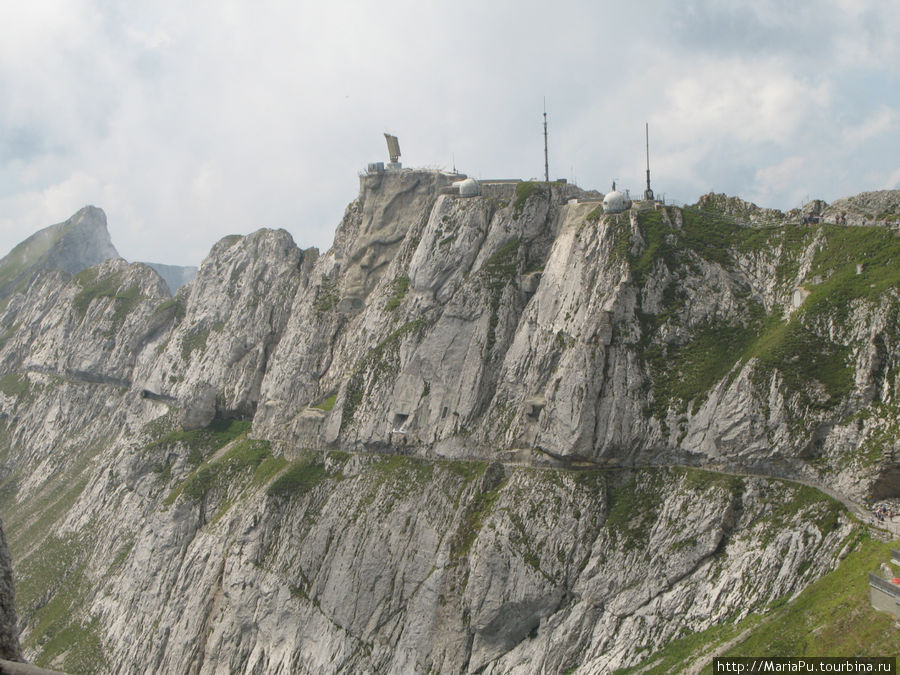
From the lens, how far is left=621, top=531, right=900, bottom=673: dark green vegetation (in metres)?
39.3

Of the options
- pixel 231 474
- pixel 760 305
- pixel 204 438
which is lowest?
pixel 231 474

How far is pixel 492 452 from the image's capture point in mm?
80438

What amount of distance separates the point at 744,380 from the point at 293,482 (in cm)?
5576

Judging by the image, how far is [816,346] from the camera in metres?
64.6

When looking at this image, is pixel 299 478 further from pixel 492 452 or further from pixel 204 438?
pixel 204 438

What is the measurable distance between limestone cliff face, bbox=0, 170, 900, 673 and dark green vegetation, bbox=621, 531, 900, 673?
2.37m

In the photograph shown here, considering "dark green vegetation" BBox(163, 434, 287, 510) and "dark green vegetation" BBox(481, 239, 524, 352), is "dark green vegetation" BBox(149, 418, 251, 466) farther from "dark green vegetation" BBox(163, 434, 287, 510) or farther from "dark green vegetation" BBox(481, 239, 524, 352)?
"dark green vegetation" BBox(481, 239, 524, 352)

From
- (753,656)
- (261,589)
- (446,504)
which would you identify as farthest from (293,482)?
(753,656)

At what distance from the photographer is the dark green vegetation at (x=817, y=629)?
3931 centimetres

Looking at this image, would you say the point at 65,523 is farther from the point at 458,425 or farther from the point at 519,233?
the point at 519,233

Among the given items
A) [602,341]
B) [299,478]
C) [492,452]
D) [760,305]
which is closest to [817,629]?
[602,341]

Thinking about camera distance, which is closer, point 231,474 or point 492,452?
point 492,452

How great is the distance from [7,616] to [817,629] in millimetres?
42595

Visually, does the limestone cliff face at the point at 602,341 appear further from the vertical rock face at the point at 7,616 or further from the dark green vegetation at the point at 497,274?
the vertical rock face at the point at 7,616
